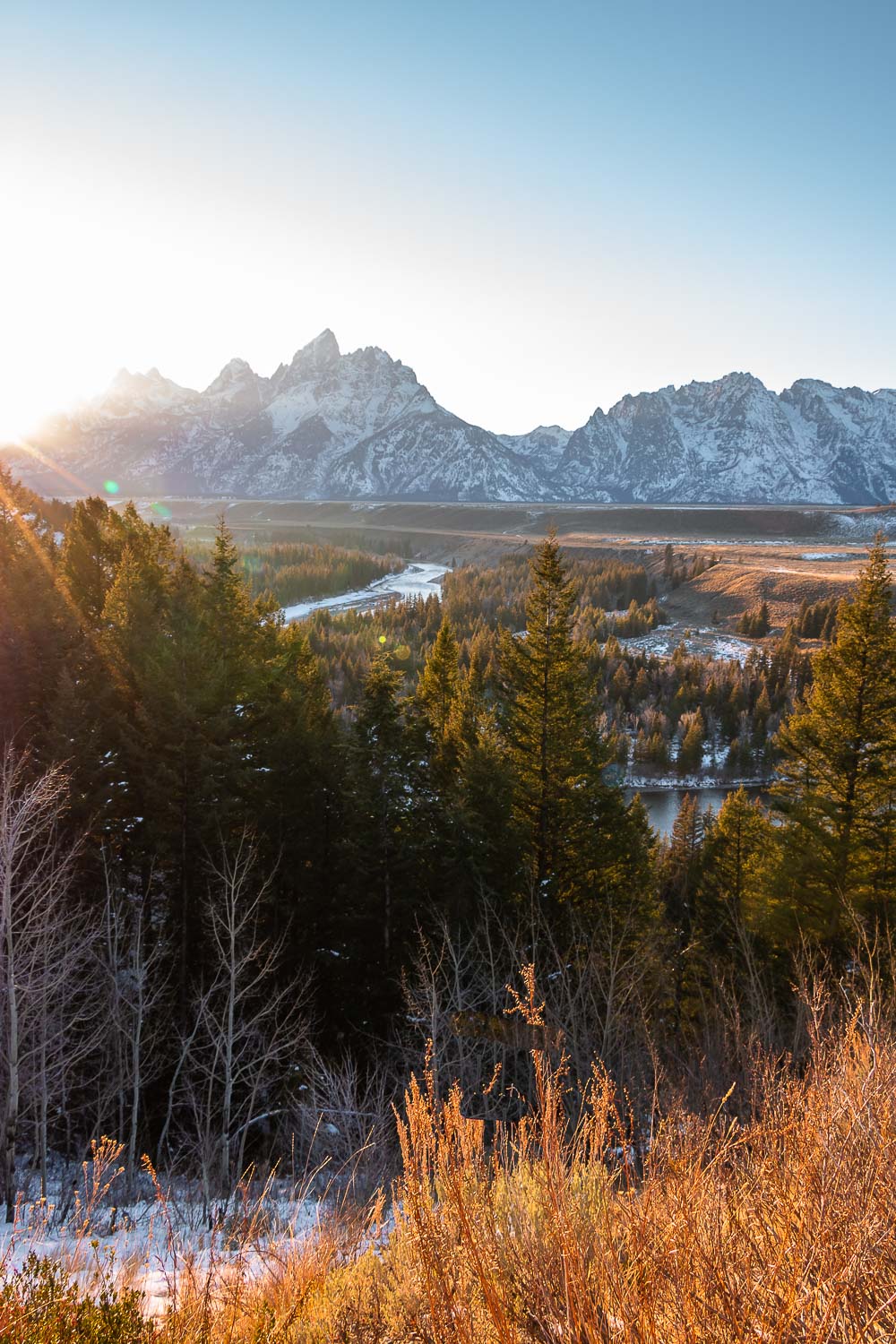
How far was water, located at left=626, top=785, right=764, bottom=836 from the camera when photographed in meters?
57.1

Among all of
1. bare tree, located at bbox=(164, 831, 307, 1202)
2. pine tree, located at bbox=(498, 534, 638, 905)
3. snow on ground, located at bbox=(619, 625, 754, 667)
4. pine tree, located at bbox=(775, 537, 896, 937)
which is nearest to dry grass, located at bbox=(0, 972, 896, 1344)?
bare tree, located at bbox=(164, 831, 307, 1202)

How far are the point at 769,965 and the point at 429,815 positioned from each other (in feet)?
30.5

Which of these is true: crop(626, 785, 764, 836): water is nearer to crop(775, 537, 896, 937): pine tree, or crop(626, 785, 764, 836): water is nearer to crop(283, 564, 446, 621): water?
crop(775, 537, 896, 937): pine tree

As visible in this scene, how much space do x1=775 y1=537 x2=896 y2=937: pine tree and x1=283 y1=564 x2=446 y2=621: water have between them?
8280cm

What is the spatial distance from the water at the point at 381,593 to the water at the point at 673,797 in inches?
1953

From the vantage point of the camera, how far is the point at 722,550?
506 ft

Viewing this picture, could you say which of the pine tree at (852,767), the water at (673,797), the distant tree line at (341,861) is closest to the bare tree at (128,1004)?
the distant tree line at (341,861)

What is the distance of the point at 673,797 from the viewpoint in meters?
62.2

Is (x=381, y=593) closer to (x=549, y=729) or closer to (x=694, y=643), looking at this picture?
(x=694, y=643)

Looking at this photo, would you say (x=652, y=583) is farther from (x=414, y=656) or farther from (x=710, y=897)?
(x=710, y=897)

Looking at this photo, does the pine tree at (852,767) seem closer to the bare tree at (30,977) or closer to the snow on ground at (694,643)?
the bare tree at (30,977)

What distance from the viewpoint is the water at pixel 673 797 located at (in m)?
57.1

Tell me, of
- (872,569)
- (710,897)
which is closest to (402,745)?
(872,569)

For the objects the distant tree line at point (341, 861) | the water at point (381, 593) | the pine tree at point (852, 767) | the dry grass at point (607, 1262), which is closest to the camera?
the dry grass at point (607, 1262)
